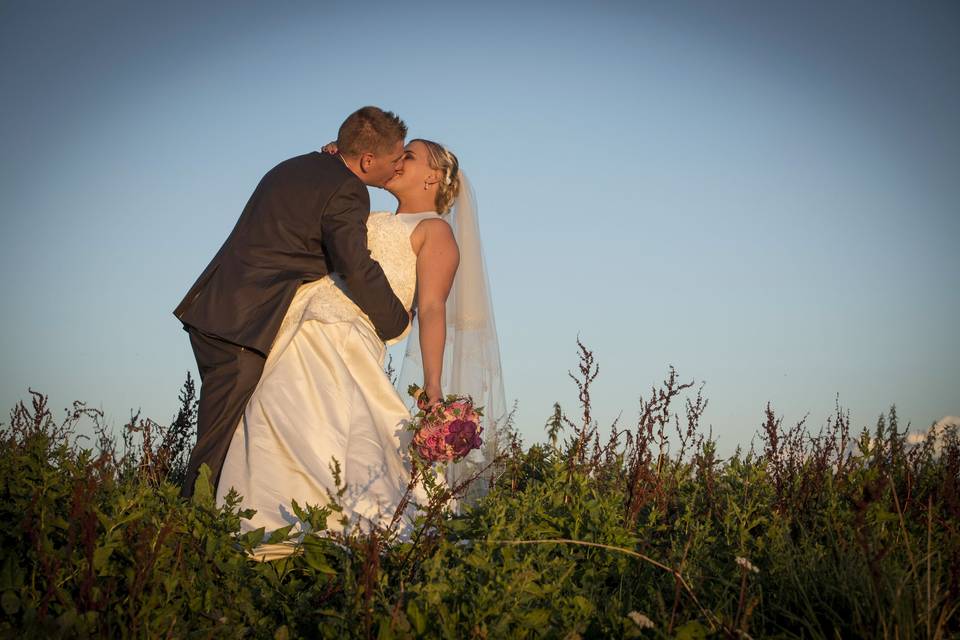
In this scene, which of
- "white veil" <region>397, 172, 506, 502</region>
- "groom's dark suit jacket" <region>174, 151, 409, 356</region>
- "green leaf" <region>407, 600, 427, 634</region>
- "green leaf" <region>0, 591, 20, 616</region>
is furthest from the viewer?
"white veil" <region>397, 172, 506, 502</region>

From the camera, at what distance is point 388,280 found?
5.15m

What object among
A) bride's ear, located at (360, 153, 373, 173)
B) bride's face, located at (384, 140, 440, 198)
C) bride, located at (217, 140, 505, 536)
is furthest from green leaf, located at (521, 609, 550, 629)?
bride's face, located at (384, 140, 440, 198)

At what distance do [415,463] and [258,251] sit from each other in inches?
71.2

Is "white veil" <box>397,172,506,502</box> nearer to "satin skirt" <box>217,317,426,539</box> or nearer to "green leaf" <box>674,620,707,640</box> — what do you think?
"satin skirt" <box>217,317,426,539</box>

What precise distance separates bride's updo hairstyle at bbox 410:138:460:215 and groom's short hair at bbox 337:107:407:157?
63 centimetres

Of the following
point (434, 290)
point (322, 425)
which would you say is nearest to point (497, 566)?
point (322, 425)

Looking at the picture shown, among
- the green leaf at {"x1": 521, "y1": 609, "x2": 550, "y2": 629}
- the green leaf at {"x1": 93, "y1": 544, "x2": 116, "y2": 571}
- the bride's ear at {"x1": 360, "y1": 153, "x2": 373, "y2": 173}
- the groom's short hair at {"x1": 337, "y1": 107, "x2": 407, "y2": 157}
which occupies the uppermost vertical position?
the groom's short hair at {"x1": 337, "y1": 107, "x2": 407, "y2": 157}

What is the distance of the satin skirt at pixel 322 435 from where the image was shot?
172 inches

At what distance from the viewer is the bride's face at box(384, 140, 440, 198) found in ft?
18.5

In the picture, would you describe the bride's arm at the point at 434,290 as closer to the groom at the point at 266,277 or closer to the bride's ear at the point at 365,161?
the groom at the point at 266,277

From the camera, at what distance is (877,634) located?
9.11 feet

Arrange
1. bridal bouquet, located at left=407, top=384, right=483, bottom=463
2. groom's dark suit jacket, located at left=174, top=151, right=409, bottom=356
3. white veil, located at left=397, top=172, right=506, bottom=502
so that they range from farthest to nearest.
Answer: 1. white veil, located at left=397, top=172, right=506, bottom=502
2. groom's dark suit jacket, located at left=174, top=151, right=409, bottom=356
3. bridal bouquet, located at left=407, top=384, right=483, bottom=463

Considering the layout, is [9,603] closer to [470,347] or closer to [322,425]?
[322,425]

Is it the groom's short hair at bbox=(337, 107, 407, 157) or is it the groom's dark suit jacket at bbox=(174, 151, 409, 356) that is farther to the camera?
the groom's short hair at bbox=(337, 107, 407, 157)
